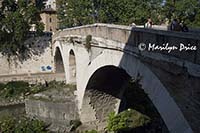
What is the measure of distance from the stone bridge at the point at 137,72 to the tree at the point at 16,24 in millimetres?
15448

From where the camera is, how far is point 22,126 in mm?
22438

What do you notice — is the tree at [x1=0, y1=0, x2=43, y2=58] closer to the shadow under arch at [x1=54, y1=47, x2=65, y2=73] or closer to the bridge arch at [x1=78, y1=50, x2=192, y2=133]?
the shadow under arch at [x1=54, y1=47, x2=65, y2=73]

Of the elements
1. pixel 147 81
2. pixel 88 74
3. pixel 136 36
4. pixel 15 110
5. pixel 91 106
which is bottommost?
pixel 15 110

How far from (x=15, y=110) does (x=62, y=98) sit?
6.43 meters

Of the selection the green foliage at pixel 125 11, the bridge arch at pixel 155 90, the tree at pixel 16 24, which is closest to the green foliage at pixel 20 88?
the tree at pixel 16 24

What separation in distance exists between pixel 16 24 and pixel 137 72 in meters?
27.6

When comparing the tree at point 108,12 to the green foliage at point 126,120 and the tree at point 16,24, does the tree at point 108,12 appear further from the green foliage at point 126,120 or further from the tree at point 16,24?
the green foliage at point 126,120

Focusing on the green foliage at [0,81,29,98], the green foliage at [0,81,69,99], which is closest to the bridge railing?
the green foliage at [0,81,69,99]

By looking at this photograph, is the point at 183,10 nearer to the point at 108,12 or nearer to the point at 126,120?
the point at 108,12

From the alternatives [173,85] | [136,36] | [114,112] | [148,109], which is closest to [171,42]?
[173,85]

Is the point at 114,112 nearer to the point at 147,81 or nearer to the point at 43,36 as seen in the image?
the point at 147,81

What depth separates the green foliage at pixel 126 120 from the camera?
2098 cm

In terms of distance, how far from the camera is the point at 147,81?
11141mm

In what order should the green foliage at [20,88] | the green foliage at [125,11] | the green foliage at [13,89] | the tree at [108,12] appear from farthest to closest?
1. the tree at [108,12]
2. the green foliage at [125,11]
3. the green foliage at [13,89]
4. the green foliage at [20,88]
